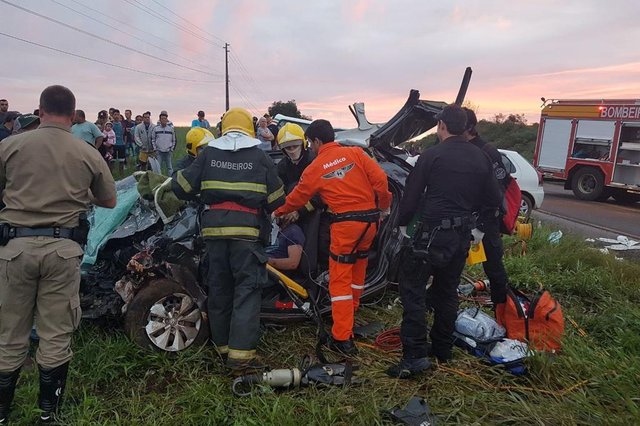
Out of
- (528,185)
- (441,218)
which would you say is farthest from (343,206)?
(528,185)

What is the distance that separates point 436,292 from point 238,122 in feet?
6.05

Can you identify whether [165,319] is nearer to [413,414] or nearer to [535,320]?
[413,414]

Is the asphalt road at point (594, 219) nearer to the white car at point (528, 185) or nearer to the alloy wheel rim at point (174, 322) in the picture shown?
the white car at point (528, 185)

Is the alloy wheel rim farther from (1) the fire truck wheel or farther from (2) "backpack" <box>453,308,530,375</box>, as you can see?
(1) the fire truck wheel

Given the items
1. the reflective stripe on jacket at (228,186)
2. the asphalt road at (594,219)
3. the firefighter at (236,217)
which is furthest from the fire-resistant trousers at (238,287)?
the asphalt road at (594,219)

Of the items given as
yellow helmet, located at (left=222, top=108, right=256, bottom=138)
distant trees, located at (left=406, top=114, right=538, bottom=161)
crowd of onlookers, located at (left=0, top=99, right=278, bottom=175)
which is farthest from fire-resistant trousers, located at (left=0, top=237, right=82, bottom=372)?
distant trees, located at (left=406, top=114, right=538, bottom=161)

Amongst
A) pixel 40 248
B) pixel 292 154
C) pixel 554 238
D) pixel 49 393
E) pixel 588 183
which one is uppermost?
pixel 292 154

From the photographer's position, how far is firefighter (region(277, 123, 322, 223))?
418cm

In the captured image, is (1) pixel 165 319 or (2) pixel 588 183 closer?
(1) pixel 165 319

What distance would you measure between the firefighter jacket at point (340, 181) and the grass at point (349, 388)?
3.58 ft

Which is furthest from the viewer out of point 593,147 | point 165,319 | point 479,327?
point 593,147

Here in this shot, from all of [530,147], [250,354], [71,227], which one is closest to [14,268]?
[71,227]

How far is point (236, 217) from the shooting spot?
3.10 meters

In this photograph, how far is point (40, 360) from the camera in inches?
101
